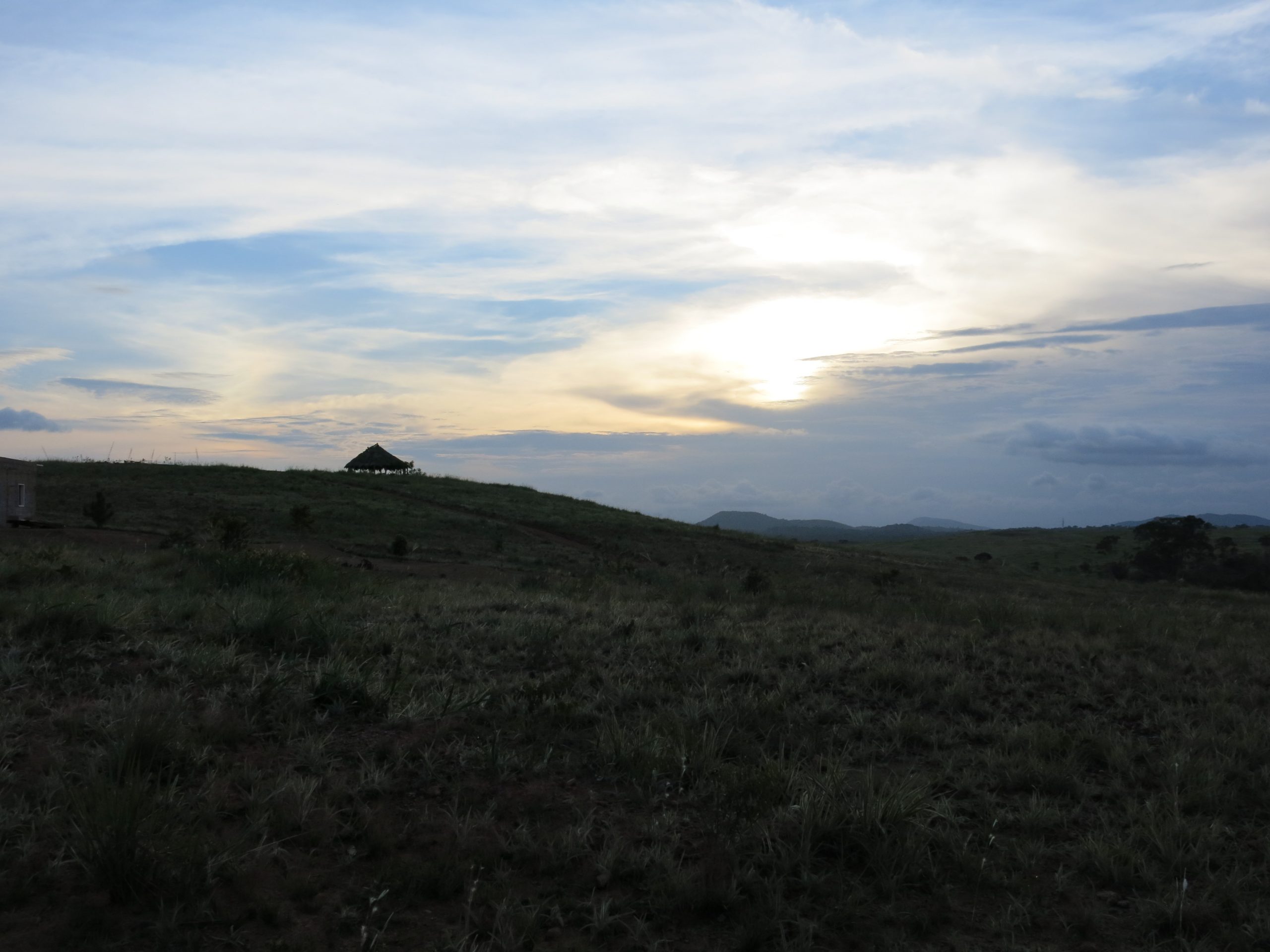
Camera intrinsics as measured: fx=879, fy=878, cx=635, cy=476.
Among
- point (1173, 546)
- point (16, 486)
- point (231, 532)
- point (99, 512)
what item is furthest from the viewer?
point (1173, 546)

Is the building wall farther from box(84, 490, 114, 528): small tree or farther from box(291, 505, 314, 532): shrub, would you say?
box(291, 505, 314, 532): shrub

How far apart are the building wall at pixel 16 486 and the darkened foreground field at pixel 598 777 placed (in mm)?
18331

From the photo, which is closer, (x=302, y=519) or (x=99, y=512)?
(x=99, y=512)

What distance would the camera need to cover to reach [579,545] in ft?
114

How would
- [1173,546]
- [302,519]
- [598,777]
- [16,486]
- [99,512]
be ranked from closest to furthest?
[598,777]
[99,512]
[16,486]
[302,519]
[1173,546]

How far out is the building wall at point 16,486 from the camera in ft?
86.0

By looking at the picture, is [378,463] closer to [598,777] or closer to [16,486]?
[16,486]

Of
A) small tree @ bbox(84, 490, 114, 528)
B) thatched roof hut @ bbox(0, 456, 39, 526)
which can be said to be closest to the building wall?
thatched roof hut @ bbox(0, 456, 39, 526)

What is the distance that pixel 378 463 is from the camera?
6419 centimetres

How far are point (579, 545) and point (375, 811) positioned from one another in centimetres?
2997

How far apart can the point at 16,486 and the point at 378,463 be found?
37.6 meters

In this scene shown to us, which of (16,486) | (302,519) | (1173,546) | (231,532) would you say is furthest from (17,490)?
(1173,546)

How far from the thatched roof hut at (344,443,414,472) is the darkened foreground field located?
172 ft

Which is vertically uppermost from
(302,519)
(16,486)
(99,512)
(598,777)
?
(16,486)
